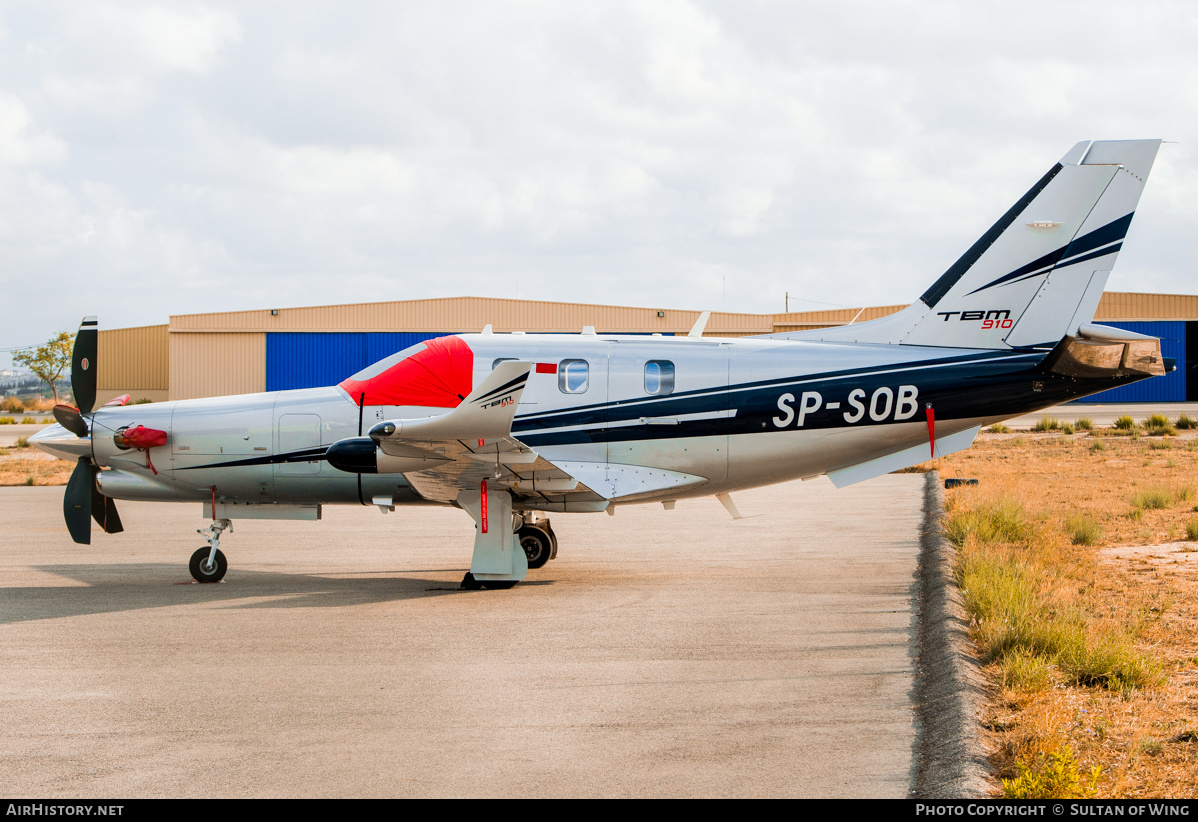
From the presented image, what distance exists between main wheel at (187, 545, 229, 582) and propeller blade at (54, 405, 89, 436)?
2.07 m

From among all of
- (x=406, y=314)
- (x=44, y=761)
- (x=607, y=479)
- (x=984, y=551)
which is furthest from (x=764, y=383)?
(x=406, y=314)

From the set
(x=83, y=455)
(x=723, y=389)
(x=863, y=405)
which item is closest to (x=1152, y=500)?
(x=863, y=405)

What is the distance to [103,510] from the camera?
1294 cm

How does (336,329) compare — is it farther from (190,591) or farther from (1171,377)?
(1171,377)

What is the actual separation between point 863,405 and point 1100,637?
4467 mm

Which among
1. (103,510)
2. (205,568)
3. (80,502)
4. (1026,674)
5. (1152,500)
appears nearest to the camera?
(1026,674)

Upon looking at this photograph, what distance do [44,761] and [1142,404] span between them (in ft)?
224

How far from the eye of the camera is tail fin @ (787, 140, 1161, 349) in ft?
38.6

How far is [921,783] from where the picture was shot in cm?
532

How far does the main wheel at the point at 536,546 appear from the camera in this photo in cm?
1336

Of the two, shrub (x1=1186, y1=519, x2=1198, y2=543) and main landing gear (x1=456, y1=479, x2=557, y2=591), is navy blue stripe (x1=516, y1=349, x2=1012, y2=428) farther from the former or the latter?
shrub (x1=1186, y1=519, x2=1198, y2=543)

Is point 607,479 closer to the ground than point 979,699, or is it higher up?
higher up

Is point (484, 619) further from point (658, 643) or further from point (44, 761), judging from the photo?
point (44, 761)

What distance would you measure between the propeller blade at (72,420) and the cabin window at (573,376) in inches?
226
